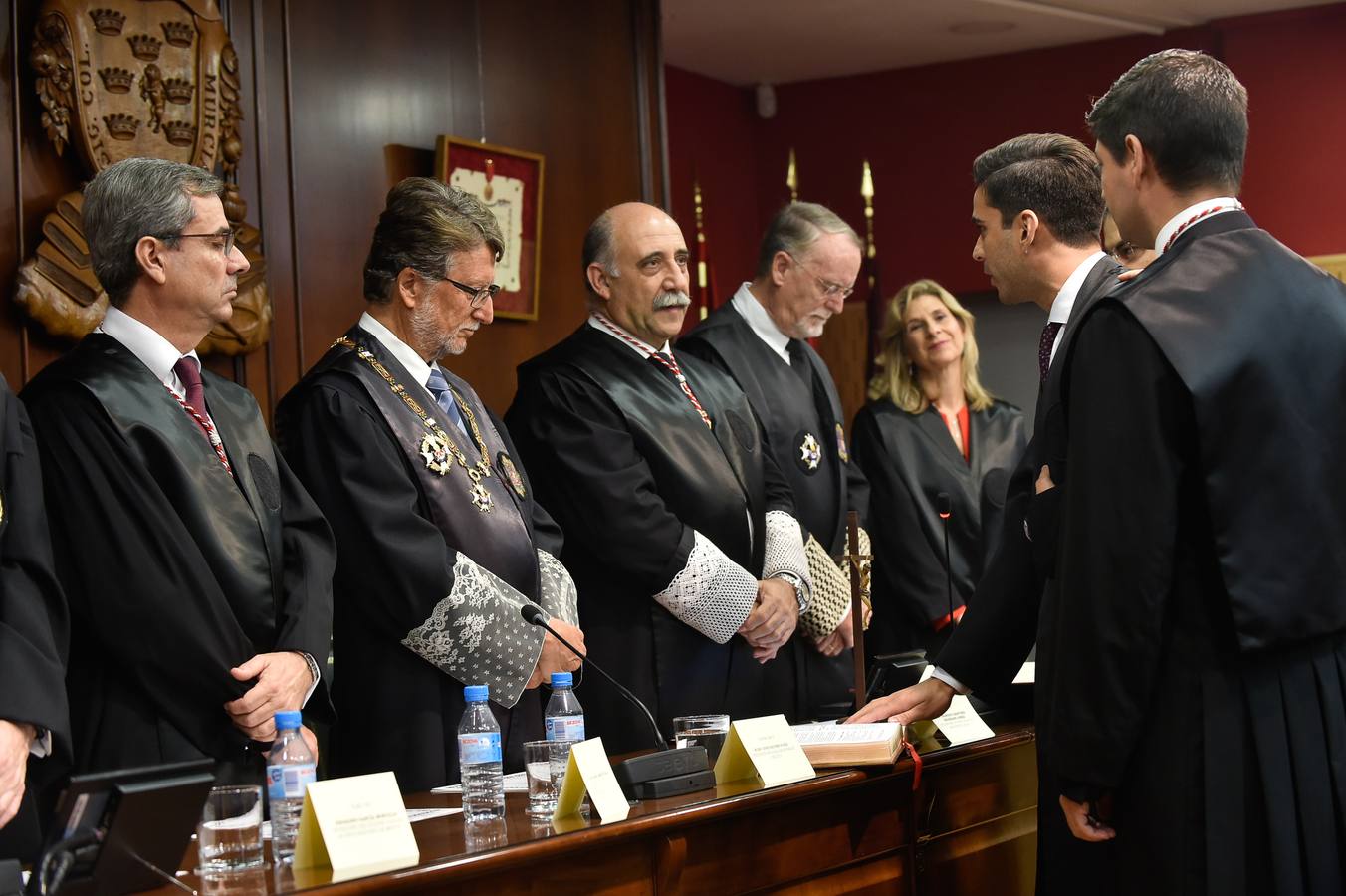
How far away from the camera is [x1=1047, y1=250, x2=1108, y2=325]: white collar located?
2809 mm

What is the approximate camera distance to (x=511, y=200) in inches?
192

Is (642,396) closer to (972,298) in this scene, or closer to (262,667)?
(262,667)

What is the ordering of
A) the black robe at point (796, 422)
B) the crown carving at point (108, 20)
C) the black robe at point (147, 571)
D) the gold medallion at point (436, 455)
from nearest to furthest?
the black robe at point (147, 571)
the gold medallion at point (436, 455)
the crown carving at point (108, 20)
the black robe at point (796, 422)

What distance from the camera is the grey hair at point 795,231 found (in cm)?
464

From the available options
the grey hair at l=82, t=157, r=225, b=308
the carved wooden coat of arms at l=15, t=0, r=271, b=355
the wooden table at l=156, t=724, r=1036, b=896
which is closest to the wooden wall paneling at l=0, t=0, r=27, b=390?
the carved wooden coat of arms at l=15, t=0, r=271, b=355

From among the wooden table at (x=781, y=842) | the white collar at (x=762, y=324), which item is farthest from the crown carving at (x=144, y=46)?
the wooden table at (x=781, y=842)

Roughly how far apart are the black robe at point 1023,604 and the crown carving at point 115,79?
2188 millimetres

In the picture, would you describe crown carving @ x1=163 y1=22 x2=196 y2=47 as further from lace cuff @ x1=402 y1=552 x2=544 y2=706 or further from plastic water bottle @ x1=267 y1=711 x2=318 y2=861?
plastic water bottle @ x1=267 y1=711 x2=318 y2=861

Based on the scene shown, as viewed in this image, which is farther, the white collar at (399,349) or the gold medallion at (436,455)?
the white collar at (399,349)

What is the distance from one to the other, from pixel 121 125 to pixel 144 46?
209 mm

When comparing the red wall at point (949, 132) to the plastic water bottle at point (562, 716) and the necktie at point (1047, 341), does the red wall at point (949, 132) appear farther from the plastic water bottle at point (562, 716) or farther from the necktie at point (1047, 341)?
the plastic water bottle at point (562, 716)

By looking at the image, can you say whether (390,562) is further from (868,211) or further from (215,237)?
(868,211)

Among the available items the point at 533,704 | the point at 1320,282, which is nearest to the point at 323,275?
the point at 533,704

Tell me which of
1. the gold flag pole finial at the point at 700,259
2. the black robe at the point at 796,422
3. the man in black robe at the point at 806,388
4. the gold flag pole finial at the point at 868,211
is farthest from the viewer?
the gold flag pole finial at the point at 868,211
